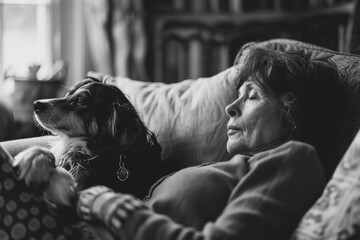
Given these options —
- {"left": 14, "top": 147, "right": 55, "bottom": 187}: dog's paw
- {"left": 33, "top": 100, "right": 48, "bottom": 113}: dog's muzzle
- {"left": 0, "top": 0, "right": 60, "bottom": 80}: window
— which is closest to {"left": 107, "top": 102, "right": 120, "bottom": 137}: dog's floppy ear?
{"left": 33, "top": 100, "right": 48, "bottom": 113}: dog's muzzle

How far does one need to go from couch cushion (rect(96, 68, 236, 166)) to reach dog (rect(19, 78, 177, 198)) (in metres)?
0.08

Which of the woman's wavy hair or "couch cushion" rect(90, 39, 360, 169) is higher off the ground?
the woman's wavy hair

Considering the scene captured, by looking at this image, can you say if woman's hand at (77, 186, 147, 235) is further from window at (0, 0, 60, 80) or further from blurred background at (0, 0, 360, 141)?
window at (0, 0, 60, 80)

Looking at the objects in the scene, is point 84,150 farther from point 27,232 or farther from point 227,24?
point 227,24

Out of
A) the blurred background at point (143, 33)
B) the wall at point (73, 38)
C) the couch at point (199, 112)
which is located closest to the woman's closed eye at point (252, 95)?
the couch at point (199, 112)

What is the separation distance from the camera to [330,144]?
149 cm

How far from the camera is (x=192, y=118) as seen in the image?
5.91 feet

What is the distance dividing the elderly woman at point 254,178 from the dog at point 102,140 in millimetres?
246

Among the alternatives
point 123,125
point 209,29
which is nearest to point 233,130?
point 123,125

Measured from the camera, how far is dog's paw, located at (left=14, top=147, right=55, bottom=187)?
45.2 inches

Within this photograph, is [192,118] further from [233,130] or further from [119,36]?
[119,36]

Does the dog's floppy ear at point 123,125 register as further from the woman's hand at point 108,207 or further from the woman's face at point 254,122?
the woman's hand at point 108,207

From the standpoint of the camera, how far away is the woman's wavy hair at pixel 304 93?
4.73 ft

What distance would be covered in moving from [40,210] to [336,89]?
88cm
